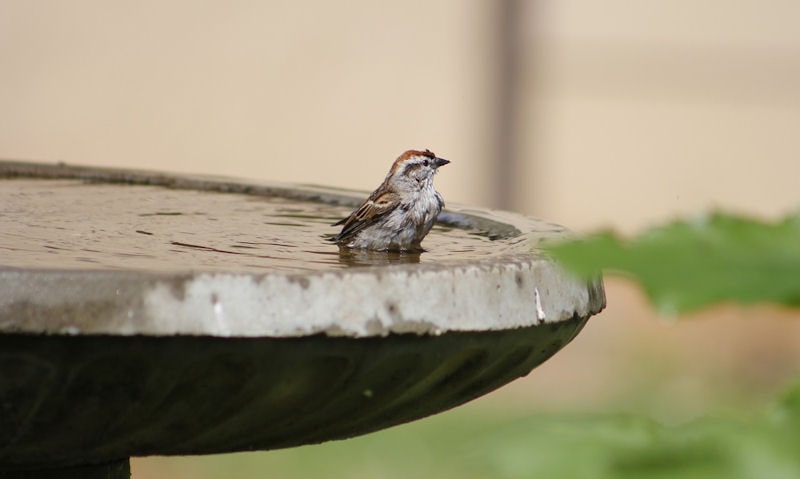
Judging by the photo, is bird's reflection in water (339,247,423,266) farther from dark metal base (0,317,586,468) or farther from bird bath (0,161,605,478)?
dark metal base (0,317,586,468)

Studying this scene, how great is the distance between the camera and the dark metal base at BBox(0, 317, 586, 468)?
7.14ft

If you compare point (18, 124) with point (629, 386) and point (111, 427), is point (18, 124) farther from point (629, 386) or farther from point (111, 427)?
point (111, 427)

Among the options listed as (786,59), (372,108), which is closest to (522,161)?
(372,108)

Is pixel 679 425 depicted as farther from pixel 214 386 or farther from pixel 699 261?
pixel 214 386

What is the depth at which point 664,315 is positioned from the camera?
0.73 meters

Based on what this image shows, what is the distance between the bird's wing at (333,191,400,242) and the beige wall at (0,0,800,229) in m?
5.10

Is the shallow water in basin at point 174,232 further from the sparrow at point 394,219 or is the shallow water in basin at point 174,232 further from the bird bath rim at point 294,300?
the bird bath rim at point 294,300

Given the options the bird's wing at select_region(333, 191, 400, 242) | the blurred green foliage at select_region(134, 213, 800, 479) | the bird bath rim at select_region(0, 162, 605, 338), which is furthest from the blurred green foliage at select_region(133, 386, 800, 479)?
the bird's wing at select_region(333, 191, 400, 242)

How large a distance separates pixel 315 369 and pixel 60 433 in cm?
47

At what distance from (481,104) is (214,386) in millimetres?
7509

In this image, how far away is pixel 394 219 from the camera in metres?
4.16

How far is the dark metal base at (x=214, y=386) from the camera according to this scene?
85.7 inches

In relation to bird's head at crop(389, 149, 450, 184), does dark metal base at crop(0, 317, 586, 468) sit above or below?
below

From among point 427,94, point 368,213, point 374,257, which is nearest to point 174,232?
point 374,257
